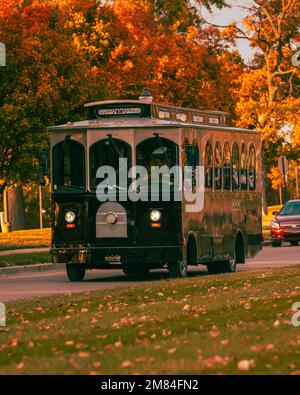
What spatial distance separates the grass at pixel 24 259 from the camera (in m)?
33.3

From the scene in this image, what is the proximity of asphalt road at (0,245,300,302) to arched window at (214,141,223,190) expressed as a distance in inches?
84.3

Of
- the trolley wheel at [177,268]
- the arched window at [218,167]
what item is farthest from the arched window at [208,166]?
the trolley wheel at [177,268]

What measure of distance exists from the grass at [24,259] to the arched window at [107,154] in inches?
242

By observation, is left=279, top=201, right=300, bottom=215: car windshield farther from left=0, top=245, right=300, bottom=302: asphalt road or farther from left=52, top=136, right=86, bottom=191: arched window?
left=52, top=136, right=86, bottom=191: arched window

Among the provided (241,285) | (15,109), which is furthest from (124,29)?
(241,285)

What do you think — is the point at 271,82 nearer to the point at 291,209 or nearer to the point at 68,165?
the point at 291,209

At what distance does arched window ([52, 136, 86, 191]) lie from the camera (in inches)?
1077

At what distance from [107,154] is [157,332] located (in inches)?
525

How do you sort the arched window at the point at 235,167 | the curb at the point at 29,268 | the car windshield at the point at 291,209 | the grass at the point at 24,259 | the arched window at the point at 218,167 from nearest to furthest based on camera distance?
1. the arched window at the point at 218,167
2. the arched window at the point at 235,167
3. the curb at the point at 29,268
4. the grass at the point at 24,259
5. the car windshield at the point at 291,209

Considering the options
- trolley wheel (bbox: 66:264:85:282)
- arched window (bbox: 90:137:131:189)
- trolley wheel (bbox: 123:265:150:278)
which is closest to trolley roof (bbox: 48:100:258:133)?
arched window (bbox: 90:137:131:189)

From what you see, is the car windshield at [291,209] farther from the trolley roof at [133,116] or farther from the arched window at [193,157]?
the arched window at [193,157]

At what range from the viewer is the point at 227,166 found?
3002cm

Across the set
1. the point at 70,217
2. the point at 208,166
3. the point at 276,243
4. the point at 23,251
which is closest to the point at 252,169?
the point at 208,166

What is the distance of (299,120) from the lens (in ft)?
229
